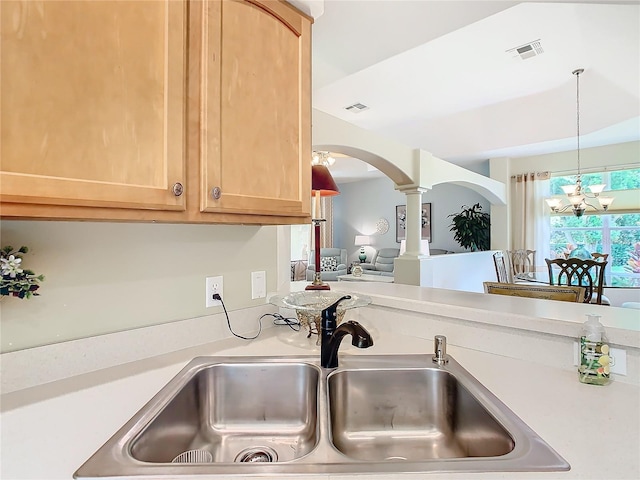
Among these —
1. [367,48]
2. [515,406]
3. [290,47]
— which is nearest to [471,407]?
[515,406]

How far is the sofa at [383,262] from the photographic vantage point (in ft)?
25.5

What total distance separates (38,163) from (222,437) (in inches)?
34.6

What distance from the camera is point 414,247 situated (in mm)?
4312

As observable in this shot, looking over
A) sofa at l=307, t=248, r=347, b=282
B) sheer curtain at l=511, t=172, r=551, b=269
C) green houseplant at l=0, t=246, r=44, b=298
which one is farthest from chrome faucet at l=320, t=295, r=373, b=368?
sofa at l=307, t=248, r=347, b=282

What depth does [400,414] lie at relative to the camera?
1057 millimetres

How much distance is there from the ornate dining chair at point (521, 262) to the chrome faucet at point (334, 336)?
18.3ft

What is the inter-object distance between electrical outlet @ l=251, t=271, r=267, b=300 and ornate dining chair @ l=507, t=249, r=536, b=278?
5430mm

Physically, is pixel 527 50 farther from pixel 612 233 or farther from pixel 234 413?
pixel 234 413

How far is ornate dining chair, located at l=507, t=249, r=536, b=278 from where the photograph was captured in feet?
19.0

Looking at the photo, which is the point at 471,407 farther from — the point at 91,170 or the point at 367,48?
the point at 367,48

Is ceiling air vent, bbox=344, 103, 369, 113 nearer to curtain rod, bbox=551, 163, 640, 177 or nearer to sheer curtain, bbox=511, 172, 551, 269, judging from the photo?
sheer curtain, bbox=511, 172, 551, 269

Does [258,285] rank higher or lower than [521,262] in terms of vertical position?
higher

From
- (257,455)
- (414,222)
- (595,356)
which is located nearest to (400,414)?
(257,455)

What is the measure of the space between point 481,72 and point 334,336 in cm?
416
